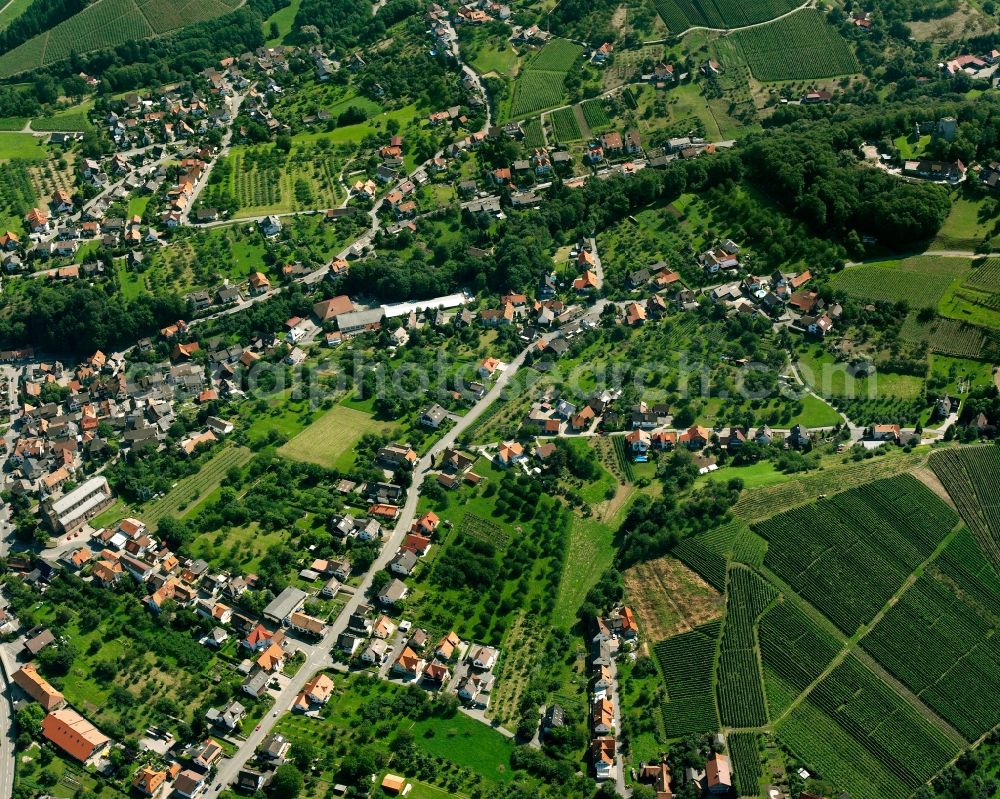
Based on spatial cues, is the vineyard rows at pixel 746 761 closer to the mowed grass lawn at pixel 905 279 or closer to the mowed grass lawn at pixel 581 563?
the mowed grass lawn at pixel 581 563

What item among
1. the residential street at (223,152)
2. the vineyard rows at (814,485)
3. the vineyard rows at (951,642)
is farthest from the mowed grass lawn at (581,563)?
the residential street at (223,152)

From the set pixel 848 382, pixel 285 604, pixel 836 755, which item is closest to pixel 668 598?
pixel 836 755

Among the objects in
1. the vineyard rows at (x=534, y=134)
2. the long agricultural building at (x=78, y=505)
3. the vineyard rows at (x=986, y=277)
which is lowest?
the vineyard rows at (x=986, y=277)

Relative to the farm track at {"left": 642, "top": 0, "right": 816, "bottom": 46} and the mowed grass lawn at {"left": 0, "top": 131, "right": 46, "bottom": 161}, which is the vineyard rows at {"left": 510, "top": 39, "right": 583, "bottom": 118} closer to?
the farm track at {"left": 642, "top": 0, "right": 816, "bottom": 46}

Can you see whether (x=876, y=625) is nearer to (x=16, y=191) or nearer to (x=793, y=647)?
(x=793, y=647)

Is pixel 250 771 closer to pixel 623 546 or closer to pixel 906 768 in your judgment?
pixel 623 546

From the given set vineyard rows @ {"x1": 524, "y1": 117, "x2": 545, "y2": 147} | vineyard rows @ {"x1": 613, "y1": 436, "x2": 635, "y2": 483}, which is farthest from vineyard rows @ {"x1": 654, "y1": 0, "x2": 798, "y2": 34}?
vineyard rows @ {"x1": 613, "y1": 436, "x2": 635, "y2": 483}
